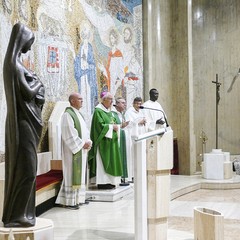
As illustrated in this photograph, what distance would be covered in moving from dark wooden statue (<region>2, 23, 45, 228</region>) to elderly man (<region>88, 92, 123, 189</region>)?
4.11 metres

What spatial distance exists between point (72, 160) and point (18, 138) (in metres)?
3.24

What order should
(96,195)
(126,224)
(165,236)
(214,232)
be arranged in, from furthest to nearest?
1. (96,195)
2. (126,224)
3. (165,236)
4. (214,232)

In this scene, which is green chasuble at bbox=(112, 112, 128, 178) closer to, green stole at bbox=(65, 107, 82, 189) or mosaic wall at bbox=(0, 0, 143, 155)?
mosaic wall at bbox=(0, 0, 143, 155)

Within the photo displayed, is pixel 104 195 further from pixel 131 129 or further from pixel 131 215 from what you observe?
pixel 131 129

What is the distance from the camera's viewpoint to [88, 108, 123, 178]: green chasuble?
801 cm

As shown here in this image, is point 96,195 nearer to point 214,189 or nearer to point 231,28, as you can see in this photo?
point 214,189

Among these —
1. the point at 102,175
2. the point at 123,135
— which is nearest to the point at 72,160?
the point at 102,175

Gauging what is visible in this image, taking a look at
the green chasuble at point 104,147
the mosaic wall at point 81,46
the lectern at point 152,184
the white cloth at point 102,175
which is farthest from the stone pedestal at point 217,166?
the lectern at point 152,184

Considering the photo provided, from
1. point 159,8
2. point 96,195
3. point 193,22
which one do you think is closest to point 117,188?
point 96,195

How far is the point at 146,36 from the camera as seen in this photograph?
1159 cm

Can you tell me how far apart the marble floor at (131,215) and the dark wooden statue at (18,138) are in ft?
4.53

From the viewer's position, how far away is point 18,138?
152 inches

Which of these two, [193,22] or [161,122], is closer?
[161,122]

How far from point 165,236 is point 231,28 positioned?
32.0ft
